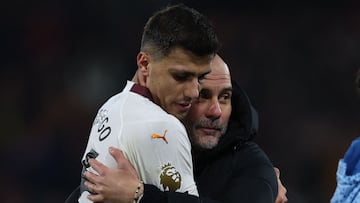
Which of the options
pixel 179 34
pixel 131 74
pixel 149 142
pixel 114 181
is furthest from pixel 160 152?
pixel 131 74

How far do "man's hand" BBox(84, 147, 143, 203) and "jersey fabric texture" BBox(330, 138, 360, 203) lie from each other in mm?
1109

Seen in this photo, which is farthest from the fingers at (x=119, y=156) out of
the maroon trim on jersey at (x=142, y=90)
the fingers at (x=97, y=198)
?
the maroon trim on jersey at (x=142, y=90)

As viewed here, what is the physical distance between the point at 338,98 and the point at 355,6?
3.51 ft

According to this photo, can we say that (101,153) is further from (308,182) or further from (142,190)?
(308,182)

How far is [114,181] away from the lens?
8.00 feet

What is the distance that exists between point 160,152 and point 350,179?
1.14 metres

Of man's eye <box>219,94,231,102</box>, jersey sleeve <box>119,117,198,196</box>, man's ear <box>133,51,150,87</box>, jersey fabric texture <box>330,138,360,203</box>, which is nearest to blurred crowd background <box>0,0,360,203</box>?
jersey fabric texture <box>330,138,360,203</box>

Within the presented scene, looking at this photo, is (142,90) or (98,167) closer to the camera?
(98,167)

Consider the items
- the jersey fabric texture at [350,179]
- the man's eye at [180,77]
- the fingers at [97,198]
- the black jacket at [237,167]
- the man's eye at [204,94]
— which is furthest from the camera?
the man's eye at [204,94]

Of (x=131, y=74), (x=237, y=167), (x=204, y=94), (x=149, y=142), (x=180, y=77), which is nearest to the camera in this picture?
(x=149, y=142)

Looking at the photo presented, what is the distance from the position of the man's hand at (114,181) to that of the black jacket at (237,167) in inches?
18.9

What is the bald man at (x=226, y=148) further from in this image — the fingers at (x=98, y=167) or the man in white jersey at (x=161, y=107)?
the fingers at (x=98, y=167)

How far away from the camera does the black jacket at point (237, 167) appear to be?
2924mm

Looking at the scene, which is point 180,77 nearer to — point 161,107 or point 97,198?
point 161,107
